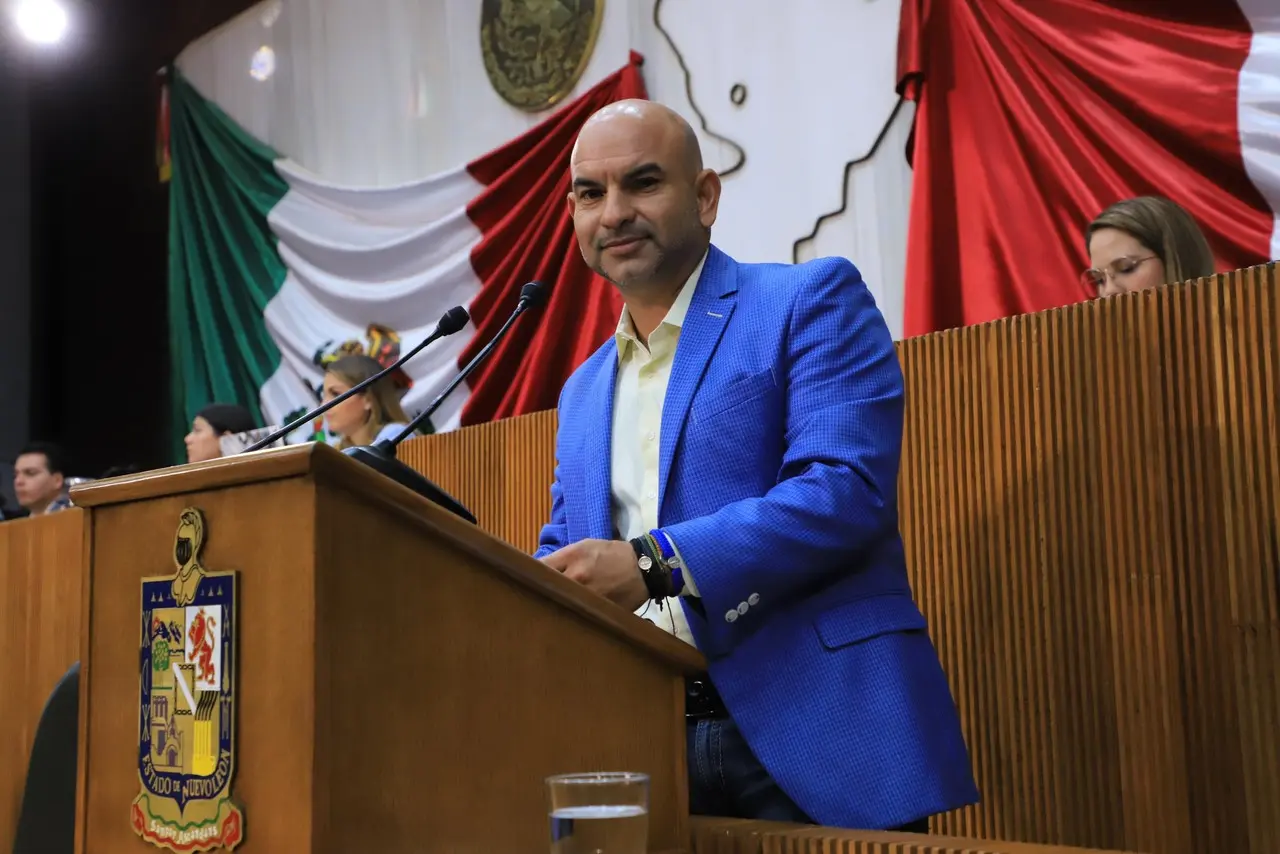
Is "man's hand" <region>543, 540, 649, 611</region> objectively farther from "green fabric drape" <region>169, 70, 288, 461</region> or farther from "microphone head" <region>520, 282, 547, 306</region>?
"green fabric drape" <region>169, 70, 288, 461</region>

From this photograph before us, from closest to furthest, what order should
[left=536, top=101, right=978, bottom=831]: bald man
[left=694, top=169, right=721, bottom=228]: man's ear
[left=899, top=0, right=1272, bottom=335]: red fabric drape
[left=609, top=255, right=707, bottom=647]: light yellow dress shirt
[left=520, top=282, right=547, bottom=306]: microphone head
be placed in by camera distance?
[left=536, top=101, right=978, bottom=831]: bald man < [left=609, top=255, right=707, bottom=647]: light yellow dress shirt < [left=694, top=169, right=721, bottom=228]: man's ear < [left=520, top=282, right=547, bottom=306]: microphone head < [left=899, top=0, right=1272, bottom=335]: red fabric drape

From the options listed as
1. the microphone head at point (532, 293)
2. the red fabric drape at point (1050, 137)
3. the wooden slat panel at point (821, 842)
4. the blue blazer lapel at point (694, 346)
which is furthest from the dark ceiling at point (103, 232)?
the wooden slat panel at point (821, 842)

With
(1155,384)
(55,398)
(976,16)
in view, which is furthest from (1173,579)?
(55,398)

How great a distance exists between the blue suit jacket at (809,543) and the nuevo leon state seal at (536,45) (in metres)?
3.43

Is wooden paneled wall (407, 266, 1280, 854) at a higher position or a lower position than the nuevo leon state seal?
lower

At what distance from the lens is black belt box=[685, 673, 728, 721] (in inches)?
61.8

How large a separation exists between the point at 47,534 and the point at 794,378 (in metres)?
2.84

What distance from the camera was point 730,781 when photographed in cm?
152

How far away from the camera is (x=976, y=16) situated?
362cm

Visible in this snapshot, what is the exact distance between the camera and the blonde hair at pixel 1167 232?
111 inches

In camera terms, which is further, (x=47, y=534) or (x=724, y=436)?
(x=47, y=534)

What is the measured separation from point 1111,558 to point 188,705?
1.72 meters

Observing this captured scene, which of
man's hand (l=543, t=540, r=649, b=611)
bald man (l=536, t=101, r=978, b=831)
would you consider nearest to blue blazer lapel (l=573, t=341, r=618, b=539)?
bald man (l=536, t=101, r=978, b=831)

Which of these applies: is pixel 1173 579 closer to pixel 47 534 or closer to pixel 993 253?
pixel 993 253
